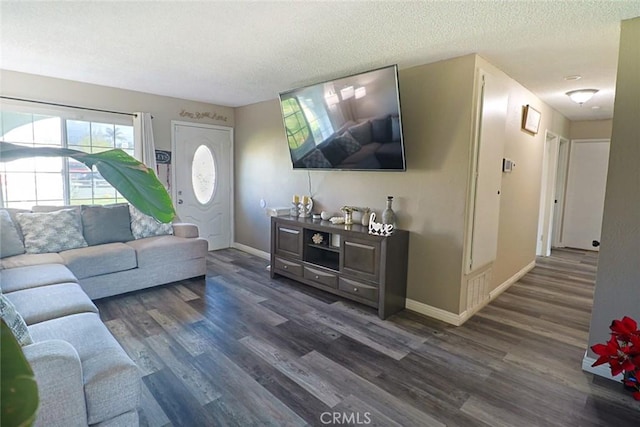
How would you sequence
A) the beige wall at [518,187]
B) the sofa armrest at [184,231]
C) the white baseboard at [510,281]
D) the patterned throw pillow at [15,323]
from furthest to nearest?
the sofa armrest at [184,231], the white baseboard at [510,281], the beige wall at [518,187], the patterned throw pillow at [15,323]

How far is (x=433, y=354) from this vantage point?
244 cm

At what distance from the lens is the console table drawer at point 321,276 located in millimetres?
3414

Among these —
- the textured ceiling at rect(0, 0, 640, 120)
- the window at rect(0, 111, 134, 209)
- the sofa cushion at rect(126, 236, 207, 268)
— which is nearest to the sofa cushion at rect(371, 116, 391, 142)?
the textured ceiling at rect(0, 0, 640, 120)

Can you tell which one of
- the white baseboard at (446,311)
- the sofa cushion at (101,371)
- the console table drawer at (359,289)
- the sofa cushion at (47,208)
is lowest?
the white baseboard at (446,311)

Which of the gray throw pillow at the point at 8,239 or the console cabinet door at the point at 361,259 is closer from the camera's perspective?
the gray throw pillow at the point at 8,239

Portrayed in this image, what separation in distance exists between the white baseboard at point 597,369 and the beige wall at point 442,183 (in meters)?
0.91

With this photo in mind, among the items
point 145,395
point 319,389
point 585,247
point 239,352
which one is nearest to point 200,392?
point 145,395

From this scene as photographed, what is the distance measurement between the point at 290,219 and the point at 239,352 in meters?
1.78

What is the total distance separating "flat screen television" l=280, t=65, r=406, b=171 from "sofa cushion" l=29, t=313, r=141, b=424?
246 cm

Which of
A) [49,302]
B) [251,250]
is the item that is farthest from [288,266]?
[49,302]

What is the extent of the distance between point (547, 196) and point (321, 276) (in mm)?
4178

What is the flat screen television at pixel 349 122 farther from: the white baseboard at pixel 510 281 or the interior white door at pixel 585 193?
the interior white door at pixel 585 193

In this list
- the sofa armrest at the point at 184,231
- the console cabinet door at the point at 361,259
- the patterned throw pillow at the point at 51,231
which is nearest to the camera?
the console cabinet door at the point at 361,259

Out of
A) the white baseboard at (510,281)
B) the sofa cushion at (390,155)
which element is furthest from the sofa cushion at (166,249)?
the white baseboard at (510,281)
